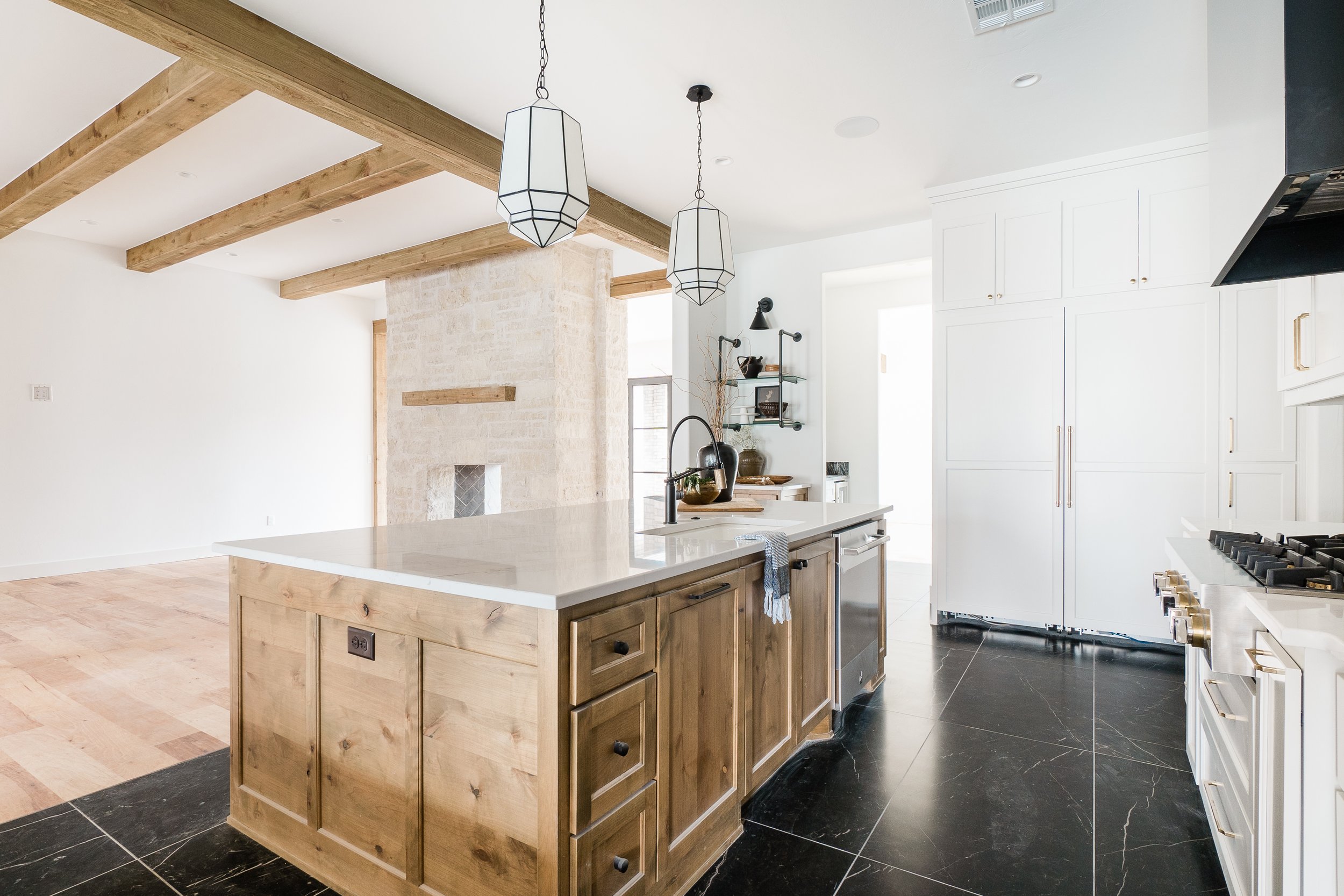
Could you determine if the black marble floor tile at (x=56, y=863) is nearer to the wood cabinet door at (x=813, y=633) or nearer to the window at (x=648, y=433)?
the wood cabinet door at (x=813, y=633)

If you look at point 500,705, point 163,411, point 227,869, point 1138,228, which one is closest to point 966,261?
point 1138,228

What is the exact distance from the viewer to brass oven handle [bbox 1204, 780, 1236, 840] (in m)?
1.59

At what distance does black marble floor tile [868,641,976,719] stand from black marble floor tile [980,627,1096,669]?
0.21 meters

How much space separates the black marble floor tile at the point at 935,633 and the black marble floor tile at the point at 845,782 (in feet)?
3.59

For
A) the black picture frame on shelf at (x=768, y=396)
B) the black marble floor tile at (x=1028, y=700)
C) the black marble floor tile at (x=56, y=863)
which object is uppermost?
the black picture frame on shelf at (x=768, y=396)

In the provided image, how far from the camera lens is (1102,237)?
380cm

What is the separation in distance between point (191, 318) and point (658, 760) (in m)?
7.48

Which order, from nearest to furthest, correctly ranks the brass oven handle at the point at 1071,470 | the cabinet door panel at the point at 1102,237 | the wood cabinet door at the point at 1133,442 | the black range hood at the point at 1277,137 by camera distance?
the black range hood at the point at 1277,137, the wood cabinet door at the point at 1133,442, the cabinet door panel at the point at 1102,237, the brass oven handle at the point at 1071,470

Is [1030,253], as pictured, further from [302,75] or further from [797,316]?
[302,75]

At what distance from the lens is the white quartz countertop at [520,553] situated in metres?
1.39

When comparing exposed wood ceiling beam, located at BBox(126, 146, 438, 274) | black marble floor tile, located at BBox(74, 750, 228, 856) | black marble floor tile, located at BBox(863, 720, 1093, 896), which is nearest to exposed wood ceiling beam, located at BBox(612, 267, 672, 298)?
exposed wood ceiling beam, located at BBox(126, 146, 438, 274)

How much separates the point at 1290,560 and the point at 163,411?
27.0ft

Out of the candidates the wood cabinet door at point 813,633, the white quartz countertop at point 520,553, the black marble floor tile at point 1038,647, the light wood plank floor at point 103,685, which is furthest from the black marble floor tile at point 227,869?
the black marble floor tile at point 1038,647

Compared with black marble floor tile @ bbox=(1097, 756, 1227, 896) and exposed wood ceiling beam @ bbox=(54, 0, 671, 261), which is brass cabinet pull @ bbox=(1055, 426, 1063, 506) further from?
exposed wood ceiling beam @ bbox=(54, 0, 671, 261)
